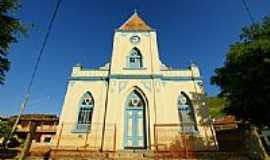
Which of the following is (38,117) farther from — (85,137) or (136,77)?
(136,77)

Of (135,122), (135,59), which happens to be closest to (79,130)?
(135,122)

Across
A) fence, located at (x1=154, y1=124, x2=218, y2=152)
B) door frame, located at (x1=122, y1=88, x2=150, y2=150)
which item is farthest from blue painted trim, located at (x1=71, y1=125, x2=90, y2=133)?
fence, located at (x1=154, y1=124, x2=218, y2=152)

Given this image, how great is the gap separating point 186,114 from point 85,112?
7235mm

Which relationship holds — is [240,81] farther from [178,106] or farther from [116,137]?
[116,137]

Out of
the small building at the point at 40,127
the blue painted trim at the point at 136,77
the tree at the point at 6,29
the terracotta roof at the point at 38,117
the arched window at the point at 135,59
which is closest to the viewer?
the tree at the point at 6,29

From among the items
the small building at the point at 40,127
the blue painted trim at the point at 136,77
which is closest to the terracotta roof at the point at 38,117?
the small building at the point at 40,127

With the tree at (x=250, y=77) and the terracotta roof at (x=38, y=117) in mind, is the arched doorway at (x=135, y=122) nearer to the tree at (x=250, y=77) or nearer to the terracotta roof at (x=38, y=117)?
the tree at (x=250, y=77)

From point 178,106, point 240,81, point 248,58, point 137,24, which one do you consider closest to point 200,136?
point 178,106

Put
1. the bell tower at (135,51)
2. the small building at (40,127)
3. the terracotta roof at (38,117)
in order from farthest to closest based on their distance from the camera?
1. the terracotta roof at (38,117)
2. the small building at (40,127)
3. the bell tower at (135,51)

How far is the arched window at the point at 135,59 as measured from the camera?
1808 centimetres

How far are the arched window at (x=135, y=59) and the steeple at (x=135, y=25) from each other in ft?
7.69

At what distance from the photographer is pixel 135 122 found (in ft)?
50.6

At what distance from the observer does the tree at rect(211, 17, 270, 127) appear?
439 inches

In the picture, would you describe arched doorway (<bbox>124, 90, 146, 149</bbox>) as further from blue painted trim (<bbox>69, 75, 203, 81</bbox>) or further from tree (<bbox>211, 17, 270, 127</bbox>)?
tree (<bbox>211, 17, 270, 127</bbox>)
